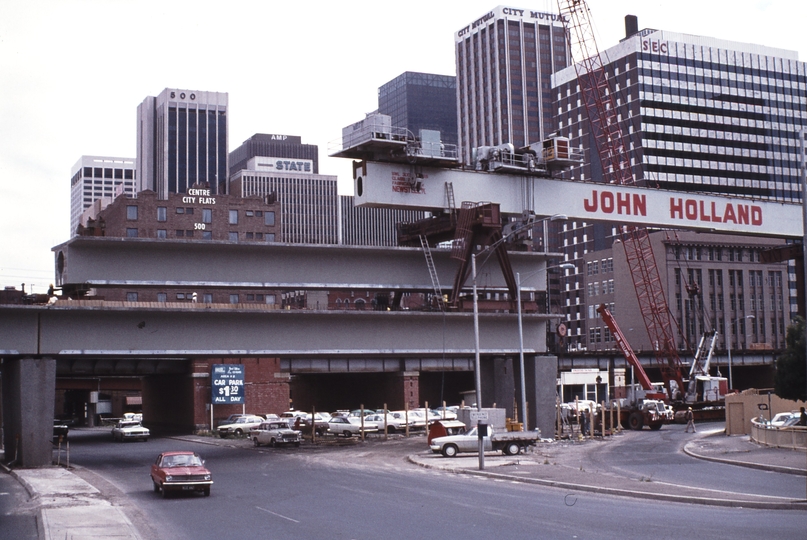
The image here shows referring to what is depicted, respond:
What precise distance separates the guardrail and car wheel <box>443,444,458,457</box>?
52.7 ft

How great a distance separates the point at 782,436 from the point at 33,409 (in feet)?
117

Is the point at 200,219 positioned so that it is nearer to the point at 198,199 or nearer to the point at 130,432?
the point at 198,199

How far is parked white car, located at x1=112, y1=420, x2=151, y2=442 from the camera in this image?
228ft

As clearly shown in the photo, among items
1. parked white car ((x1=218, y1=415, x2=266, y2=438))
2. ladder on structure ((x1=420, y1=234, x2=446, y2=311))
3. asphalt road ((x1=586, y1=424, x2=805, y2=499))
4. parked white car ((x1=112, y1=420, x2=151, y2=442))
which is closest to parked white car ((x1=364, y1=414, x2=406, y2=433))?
parked white car ((x1=218, y1=415, x2=266, y2=438))

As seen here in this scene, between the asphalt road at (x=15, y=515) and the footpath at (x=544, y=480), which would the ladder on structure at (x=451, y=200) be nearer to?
the footpath at (x=544, y=480)

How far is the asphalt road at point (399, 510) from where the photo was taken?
21.3 m

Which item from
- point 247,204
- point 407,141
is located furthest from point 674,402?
point 247,204

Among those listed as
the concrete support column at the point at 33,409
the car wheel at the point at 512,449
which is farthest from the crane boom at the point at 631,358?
the concrete support column at the point at 33,409

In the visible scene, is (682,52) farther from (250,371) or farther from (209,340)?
(209,340)

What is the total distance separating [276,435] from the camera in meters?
56.3

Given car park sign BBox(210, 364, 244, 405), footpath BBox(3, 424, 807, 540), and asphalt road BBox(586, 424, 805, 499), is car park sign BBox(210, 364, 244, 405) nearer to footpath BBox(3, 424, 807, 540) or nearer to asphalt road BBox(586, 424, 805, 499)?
footpath BBox(3, 424, 807, 540)

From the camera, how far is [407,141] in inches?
1752

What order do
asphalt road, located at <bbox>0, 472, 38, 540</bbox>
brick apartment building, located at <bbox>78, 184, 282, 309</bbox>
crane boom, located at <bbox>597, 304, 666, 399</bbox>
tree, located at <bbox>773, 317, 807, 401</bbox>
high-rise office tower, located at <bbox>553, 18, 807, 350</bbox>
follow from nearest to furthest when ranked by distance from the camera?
asphalt road, located at <bbox>0, 472, 38, 540</bbox>
tree, located at <bbox>773, 317, 807, 401</bbox>
crane boom, located at <bbox>597, 304, 666, 399</bbox>
brick apartment building, located at <bbox>78, 184, 282, 309</bbox>
high-rise office tower, located at <bbox>553, 18, 807, 350</bbox>

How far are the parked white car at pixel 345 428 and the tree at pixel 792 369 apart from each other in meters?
27.6
